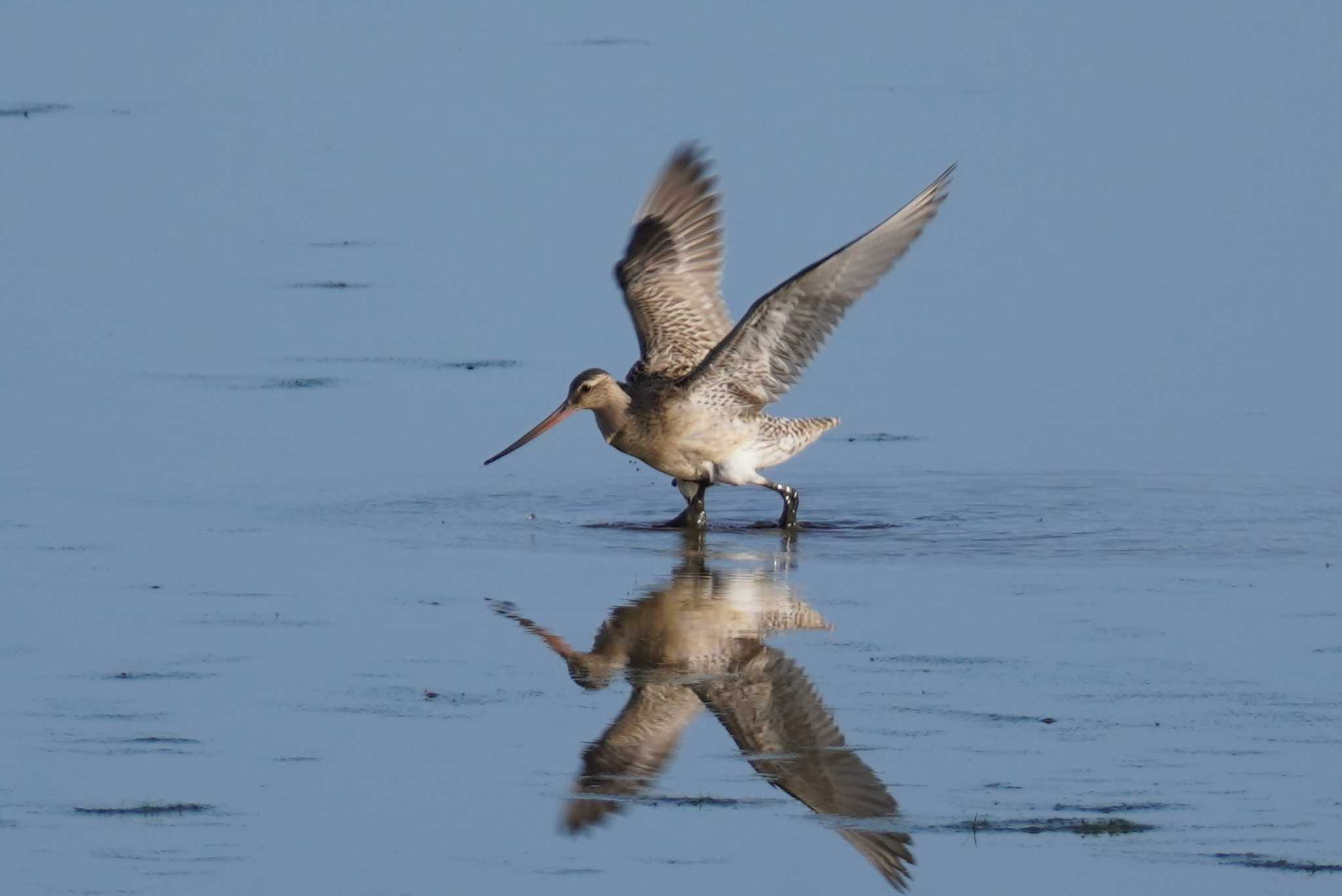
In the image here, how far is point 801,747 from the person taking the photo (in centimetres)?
726

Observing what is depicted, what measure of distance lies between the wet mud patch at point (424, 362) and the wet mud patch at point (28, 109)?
5346mm

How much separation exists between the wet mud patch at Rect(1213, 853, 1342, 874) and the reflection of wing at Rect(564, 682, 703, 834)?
146cm

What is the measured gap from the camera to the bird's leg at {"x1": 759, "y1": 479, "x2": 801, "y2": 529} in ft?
37.0

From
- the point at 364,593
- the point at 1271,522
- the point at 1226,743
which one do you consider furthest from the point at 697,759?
the point at 1271,522

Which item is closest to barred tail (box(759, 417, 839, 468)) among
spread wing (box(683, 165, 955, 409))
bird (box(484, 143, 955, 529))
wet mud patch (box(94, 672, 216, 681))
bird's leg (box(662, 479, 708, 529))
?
bird (box(484, 143, 955, 529))

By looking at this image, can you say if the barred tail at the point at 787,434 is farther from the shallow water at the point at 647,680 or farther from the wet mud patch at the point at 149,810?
the wet mud patch at the point at 149,810

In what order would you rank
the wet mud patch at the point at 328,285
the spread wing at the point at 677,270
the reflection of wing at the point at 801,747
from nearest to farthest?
the reflection of wing at the point at 801,747, the spread wing at the point at 677,270, the wet mud patch at the point at 328,285

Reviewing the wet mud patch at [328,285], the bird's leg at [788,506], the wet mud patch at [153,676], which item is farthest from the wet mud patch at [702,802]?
the wet mud patch at [328,285]

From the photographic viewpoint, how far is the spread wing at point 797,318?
10641 millimetres

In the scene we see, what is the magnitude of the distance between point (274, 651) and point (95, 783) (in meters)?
1.55

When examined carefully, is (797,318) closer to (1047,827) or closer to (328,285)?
(328,285)

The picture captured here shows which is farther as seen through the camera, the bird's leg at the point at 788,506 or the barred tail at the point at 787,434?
the barred tail at the point at 787,434

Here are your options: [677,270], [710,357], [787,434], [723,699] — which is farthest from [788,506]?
[723,699]

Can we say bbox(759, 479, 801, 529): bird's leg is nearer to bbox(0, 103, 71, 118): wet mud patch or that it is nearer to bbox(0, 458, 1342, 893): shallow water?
bbox(0, 458, 1342, 893): shallow water
